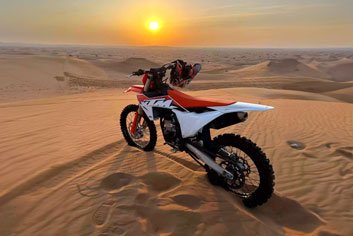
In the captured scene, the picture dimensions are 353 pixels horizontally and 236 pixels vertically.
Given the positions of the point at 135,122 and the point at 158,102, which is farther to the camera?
the point at 135,122

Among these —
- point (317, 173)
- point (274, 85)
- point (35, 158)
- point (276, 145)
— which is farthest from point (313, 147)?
point (274, 85)

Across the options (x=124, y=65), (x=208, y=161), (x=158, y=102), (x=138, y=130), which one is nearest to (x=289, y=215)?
(x=208, y=161)

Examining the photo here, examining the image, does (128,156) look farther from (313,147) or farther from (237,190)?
(313,147)

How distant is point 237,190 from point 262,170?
56cm

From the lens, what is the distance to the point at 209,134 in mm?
4066

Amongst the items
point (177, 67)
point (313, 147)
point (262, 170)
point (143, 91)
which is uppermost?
point (177, 67)

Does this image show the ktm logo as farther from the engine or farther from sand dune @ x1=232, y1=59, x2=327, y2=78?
sand dune @ x1=232, y1=59, x2=327, y2=78

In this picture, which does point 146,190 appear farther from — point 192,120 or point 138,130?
point 138,130

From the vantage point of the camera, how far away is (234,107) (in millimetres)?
3715

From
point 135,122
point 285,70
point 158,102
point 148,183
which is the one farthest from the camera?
point 285,70

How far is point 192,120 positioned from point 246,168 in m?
0.83

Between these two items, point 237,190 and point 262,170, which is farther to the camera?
point 237,190

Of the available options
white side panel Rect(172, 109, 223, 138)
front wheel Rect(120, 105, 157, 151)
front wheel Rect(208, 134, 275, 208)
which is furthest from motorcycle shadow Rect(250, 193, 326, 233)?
front wheel Rect(120, 105, 157, 151)

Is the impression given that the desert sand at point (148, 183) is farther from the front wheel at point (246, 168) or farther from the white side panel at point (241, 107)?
the white side panel at point (241, 107)
